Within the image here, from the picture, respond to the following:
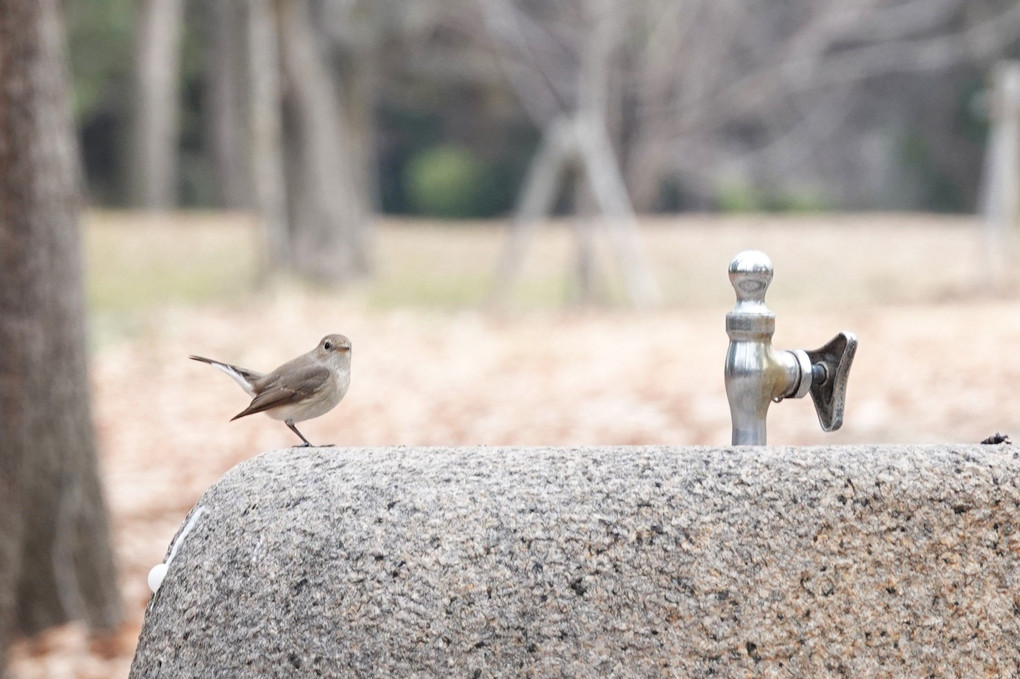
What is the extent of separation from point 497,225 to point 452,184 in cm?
441

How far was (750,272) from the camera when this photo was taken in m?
2.24

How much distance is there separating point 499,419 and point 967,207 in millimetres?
21148

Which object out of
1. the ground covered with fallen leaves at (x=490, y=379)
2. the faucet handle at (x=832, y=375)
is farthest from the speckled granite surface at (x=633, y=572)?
the ground covered with fallen leaves at (x=490, y=379)

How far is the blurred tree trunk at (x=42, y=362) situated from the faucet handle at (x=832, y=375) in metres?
3.22

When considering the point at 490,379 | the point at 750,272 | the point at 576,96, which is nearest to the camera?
the point at 750,272

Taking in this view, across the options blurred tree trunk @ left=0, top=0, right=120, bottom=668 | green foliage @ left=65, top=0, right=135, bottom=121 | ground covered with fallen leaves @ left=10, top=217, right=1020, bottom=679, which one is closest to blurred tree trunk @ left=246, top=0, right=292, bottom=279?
ground covered with fallen leaves @ left=10, top=217, right=1020, bottom=679

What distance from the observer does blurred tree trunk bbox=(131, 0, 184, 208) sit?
81.6 feet

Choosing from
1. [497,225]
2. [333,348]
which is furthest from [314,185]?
[333,348]

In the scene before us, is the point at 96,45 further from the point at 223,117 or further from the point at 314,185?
the point at 314,185

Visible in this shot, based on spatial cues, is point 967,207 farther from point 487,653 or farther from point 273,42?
point 487,653

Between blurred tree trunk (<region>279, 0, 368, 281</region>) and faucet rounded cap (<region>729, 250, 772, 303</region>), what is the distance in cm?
1264

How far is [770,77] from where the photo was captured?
18609 mm

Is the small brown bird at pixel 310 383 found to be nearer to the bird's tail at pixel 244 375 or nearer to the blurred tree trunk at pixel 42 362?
the bird's tail at pixel 244 375

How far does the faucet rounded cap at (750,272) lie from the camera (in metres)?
2.24
